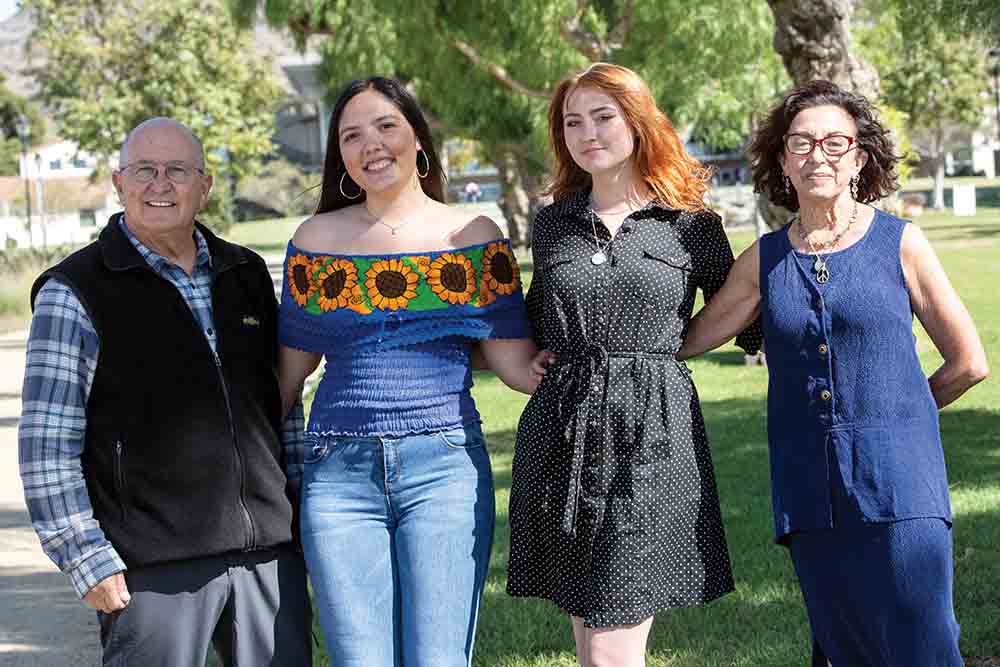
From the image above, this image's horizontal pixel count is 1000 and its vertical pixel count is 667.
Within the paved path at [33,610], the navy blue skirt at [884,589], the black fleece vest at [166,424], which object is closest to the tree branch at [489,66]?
the paved path at [33,610]

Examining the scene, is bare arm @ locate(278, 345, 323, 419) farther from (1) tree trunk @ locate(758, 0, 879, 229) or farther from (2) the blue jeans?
(1) tree trunk @ locate(758, 0, 879, 229)

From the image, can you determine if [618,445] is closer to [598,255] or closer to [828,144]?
[598,255]

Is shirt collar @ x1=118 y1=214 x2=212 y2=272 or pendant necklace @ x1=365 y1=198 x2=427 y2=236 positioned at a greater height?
pendant necklace @ x1=365 y1=198 x2=427 y2=236

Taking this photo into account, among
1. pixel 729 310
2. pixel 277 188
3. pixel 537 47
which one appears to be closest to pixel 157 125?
pixel 729 310

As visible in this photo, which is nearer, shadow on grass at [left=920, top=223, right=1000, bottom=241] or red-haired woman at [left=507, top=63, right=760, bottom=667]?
red-haired woman at [left=507, top=63, right=760, bottom=667]

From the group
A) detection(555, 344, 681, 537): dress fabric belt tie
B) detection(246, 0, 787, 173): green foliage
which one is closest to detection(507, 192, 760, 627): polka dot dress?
detection(555, 344, 681, 537): dress fabric belt tie

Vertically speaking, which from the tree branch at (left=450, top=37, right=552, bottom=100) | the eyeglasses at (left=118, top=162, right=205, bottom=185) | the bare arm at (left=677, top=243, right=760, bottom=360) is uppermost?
the tree branch at (left=450, top=37, right=552, bottom=100)

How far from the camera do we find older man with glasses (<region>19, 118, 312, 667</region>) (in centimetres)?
353

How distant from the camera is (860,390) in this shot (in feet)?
11.3

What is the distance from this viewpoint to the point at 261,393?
12.5ft

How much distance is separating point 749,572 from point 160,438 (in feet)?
12.2

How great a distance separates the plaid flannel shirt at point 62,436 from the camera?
3508 millimetres

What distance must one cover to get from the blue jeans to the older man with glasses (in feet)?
0.58

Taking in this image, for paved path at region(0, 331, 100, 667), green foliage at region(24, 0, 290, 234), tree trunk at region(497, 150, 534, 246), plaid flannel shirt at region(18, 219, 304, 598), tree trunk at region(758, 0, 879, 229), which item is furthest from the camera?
tree trunk at region(497, 150, 534, 246)
